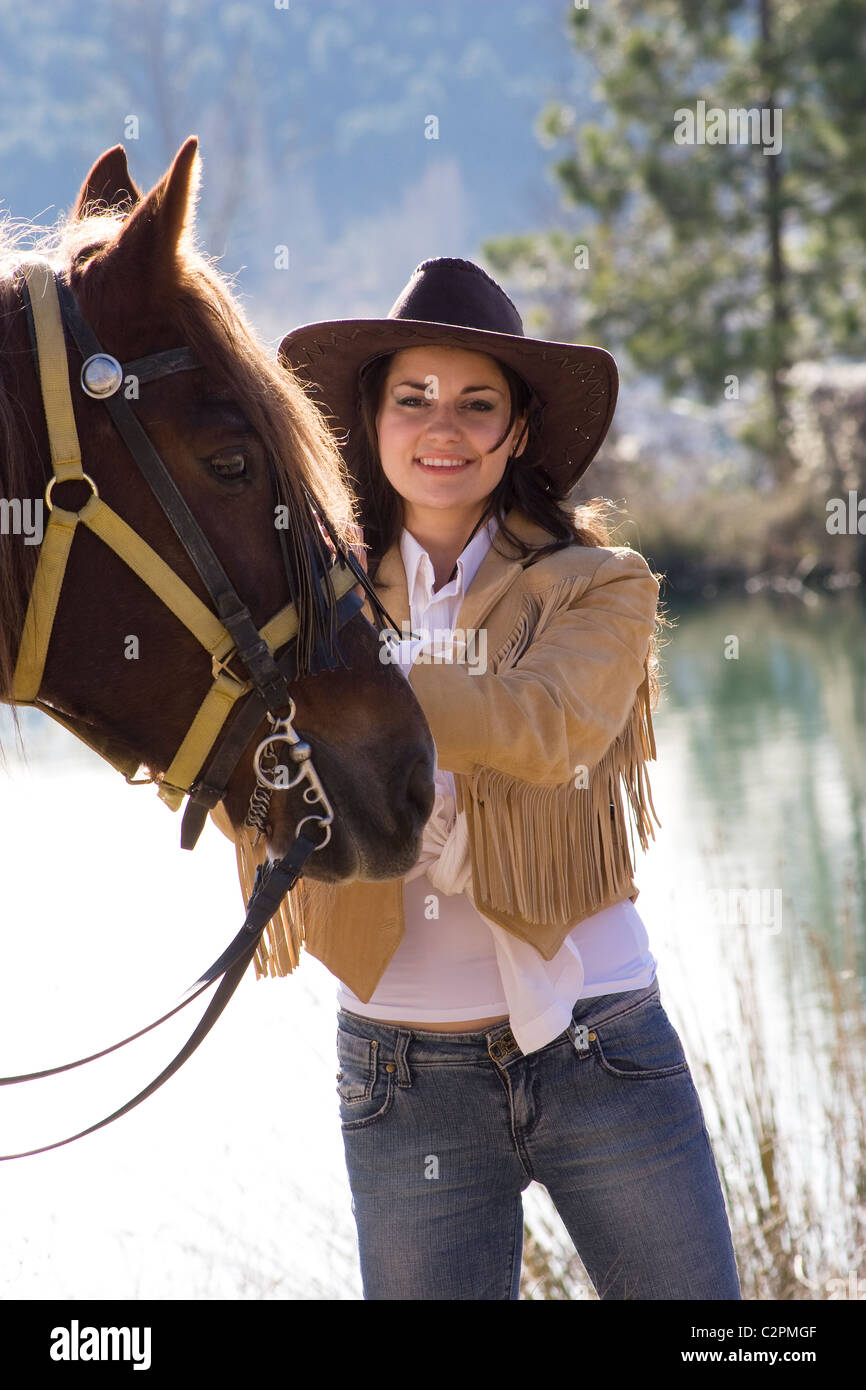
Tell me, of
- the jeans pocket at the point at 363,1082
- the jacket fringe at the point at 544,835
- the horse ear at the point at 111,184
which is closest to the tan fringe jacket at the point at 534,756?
the jacket fringe at the point at 544,835

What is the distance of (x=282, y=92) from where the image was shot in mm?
115812

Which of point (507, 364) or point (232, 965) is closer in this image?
point (232, 965)

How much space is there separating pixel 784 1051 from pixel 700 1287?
3.66m

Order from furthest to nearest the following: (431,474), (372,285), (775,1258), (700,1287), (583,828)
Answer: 1. (372,285)
2. (775,1258)
3. (431,474)
4. (583,828)
5. (700,1287)

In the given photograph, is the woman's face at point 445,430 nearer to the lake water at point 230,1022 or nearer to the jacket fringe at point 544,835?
the jacket fringe at point 544,835

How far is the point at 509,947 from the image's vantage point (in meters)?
1.89

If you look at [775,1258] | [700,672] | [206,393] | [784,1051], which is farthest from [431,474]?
[700,672]

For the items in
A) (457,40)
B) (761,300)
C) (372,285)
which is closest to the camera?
(761,300)

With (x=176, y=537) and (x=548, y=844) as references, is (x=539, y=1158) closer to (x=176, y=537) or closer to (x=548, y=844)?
(x=548, y=844)

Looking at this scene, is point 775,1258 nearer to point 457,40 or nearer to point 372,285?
point 372,285

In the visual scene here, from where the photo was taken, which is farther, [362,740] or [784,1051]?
[784,1051]

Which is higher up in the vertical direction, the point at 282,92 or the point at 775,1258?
the point at 282,92

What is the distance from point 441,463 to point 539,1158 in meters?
1.00

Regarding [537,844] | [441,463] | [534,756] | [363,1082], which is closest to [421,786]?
→ [534,756]
